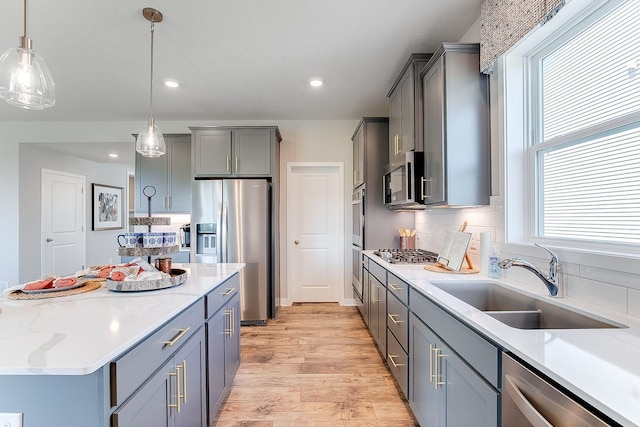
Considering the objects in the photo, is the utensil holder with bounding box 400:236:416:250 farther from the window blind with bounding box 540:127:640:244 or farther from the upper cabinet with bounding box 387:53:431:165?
the window blind with bounding box 540:127:640:244

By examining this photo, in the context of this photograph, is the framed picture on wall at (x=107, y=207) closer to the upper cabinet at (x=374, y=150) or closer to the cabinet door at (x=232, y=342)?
the cabinet door at (x=232, y=342)

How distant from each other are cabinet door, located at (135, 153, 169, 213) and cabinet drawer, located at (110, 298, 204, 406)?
304 cm

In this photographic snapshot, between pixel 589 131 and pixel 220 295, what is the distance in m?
2.13

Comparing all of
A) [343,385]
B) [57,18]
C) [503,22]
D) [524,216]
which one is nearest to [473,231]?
[524,216]

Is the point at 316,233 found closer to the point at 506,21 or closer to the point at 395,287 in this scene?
the point at 395,287

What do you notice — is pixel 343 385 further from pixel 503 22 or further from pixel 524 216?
pixel 503 22

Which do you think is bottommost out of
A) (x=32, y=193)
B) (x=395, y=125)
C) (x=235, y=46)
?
(x=32, y=193)

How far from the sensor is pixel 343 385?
7.30 feet

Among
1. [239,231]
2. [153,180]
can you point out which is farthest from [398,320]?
[153,180]

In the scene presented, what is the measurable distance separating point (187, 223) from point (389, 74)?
3.25 meters

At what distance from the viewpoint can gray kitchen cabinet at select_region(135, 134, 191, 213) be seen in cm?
399

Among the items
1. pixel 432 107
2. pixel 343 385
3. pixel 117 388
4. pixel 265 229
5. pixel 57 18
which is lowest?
pixel 343 385

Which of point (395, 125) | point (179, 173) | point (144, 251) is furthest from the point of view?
point (179, 173)

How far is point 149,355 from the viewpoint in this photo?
1.05 m
